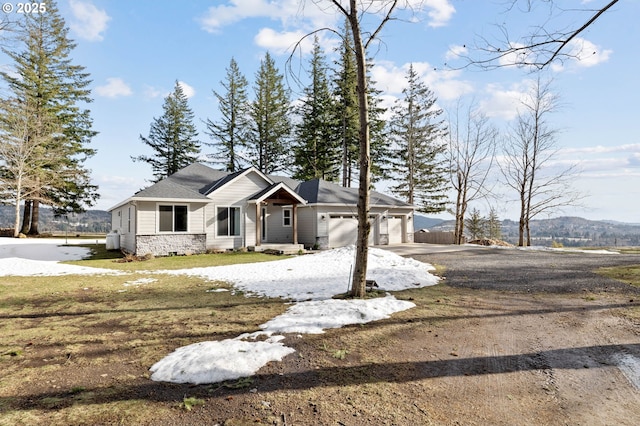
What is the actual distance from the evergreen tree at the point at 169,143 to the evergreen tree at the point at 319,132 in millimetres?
13383

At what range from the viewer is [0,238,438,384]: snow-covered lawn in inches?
140

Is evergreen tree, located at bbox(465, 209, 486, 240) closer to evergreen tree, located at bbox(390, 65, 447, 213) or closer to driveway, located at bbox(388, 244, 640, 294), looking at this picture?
evergreen tree, located at bbox(390, 65, 447, 213)

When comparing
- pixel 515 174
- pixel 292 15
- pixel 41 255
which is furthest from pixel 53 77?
pixel 515 174

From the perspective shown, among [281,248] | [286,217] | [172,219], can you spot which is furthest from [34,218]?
[281,248]

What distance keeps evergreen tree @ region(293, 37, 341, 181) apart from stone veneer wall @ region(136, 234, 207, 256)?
54.6 feet

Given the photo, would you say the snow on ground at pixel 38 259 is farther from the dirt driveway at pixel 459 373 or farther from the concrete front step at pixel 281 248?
the dirt driveway at pixel 459 373

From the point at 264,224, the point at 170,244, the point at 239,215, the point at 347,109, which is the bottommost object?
the point at 170,244

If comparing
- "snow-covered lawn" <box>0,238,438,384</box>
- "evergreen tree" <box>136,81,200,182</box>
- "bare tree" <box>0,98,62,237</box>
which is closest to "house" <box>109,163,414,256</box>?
"snow-covered lawn" <box>0,238,438,384</box>

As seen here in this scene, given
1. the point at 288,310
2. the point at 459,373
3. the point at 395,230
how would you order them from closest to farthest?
1. the point at 459,373
2. the point at 288,310
3. the point at 395,230

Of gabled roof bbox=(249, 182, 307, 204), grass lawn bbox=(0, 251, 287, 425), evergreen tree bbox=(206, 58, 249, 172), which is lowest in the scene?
grass lawn bbox=(0, 251, 287, 425)

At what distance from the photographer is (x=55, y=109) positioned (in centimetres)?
2834

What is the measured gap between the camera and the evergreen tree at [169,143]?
36.2 meters

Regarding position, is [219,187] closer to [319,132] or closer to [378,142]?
[319,132]

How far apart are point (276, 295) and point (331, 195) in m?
14.9
